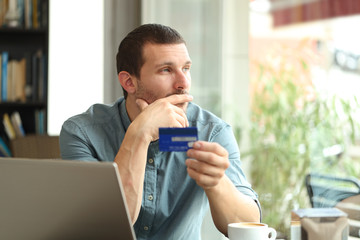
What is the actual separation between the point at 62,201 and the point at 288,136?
7.84 ft

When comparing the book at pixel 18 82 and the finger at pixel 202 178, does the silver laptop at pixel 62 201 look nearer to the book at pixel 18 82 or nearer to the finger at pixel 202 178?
the finger at pixel 202 178

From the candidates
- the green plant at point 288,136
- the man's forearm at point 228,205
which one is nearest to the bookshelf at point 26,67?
the green plant at point 288,136

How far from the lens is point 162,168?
66.3 inches

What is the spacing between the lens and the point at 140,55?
68.3 inches

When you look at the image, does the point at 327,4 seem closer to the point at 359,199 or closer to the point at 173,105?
the point at 359,199

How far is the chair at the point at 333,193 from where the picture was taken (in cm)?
215

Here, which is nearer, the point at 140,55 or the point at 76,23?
the point at 140,55

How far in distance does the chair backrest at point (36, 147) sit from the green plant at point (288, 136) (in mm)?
1172

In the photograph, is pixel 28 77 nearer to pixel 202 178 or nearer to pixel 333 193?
pixel 333 193

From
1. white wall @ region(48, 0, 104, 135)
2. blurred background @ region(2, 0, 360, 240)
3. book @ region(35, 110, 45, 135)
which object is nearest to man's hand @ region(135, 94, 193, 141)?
blurred background @ region(2, 0, 360, 240)

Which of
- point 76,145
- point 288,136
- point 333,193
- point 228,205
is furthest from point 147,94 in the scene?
point 288,136

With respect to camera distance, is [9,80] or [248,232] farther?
[9,80]

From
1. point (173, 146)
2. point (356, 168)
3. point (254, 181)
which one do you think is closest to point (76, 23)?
point (254, 181)

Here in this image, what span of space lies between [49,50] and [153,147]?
89.6 inches
